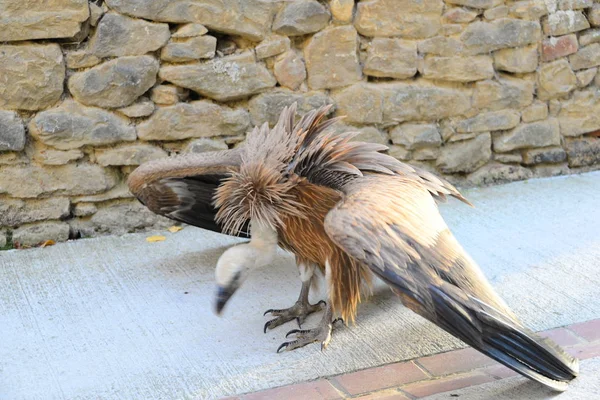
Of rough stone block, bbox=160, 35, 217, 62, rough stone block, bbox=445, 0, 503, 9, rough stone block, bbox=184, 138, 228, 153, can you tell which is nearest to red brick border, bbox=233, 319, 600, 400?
rough stone block, bbox=184, 138, 228, 153

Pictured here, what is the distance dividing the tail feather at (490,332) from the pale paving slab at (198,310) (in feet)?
1.87

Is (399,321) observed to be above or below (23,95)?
below

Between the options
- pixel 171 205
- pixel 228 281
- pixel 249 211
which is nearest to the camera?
pixel 228 281

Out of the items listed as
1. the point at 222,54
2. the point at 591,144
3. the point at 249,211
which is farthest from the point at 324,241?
the point at 591,144

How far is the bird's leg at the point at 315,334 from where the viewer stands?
10.5 feet

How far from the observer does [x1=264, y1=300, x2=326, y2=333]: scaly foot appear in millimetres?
3414

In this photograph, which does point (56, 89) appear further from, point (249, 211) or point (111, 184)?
point (249, 211)

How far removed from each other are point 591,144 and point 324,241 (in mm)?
2840

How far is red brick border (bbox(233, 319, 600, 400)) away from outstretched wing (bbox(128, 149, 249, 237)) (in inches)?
43.8

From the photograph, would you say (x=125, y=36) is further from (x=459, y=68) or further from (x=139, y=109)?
(x=459, y=68)

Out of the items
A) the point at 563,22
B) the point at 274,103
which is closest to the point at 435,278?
the point at 274,103

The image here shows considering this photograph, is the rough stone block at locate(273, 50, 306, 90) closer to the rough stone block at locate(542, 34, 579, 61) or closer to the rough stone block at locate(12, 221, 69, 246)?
the rough stone block at locate(12, 221, 69, 246)

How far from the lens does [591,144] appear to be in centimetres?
523

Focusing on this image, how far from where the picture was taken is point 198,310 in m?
3.57
